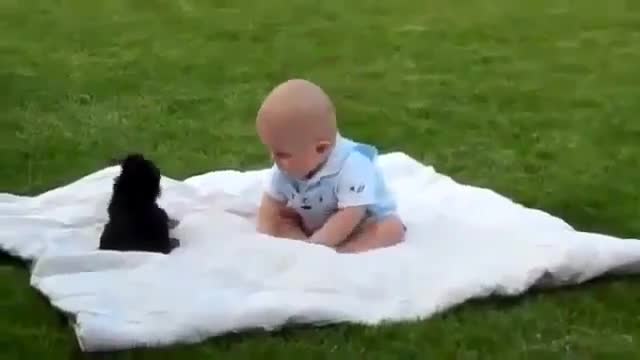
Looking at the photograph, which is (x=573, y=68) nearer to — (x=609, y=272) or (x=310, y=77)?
(x=310, y=77)

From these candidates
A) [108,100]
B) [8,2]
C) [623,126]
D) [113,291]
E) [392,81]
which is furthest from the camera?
[8,2]

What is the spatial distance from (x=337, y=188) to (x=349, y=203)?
0.04 m

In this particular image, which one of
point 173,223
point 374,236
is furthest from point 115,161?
point 374,236

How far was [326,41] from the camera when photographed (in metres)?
4.28

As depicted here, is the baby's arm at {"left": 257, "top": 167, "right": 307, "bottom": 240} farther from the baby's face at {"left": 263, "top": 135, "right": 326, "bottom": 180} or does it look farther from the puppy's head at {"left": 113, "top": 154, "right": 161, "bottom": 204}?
the puppy's head at {"left": 113, "top": 154, "right": 161, "bottom": 204}

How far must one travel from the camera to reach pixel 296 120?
2.28 m

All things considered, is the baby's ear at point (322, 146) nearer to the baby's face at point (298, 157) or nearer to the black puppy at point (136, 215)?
the baby's face at point (298, 157)

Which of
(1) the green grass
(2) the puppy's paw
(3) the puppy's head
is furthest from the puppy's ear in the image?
(3) the puppy's head

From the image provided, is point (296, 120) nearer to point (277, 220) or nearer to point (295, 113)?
point (295, 113)

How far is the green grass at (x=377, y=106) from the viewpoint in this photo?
204 centimetres

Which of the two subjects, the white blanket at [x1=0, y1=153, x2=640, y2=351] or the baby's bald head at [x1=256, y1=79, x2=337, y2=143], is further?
the baby's bald head at [x1=256, y1=79, x2=337, y2=143]

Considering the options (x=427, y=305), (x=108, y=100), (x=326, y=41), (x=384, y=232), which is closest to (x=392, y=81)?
(x=326, y=41)

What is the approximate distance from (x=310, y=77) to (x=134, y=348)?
78.1 inches

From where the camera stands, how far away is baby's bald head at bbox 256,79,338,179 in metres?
2.28
